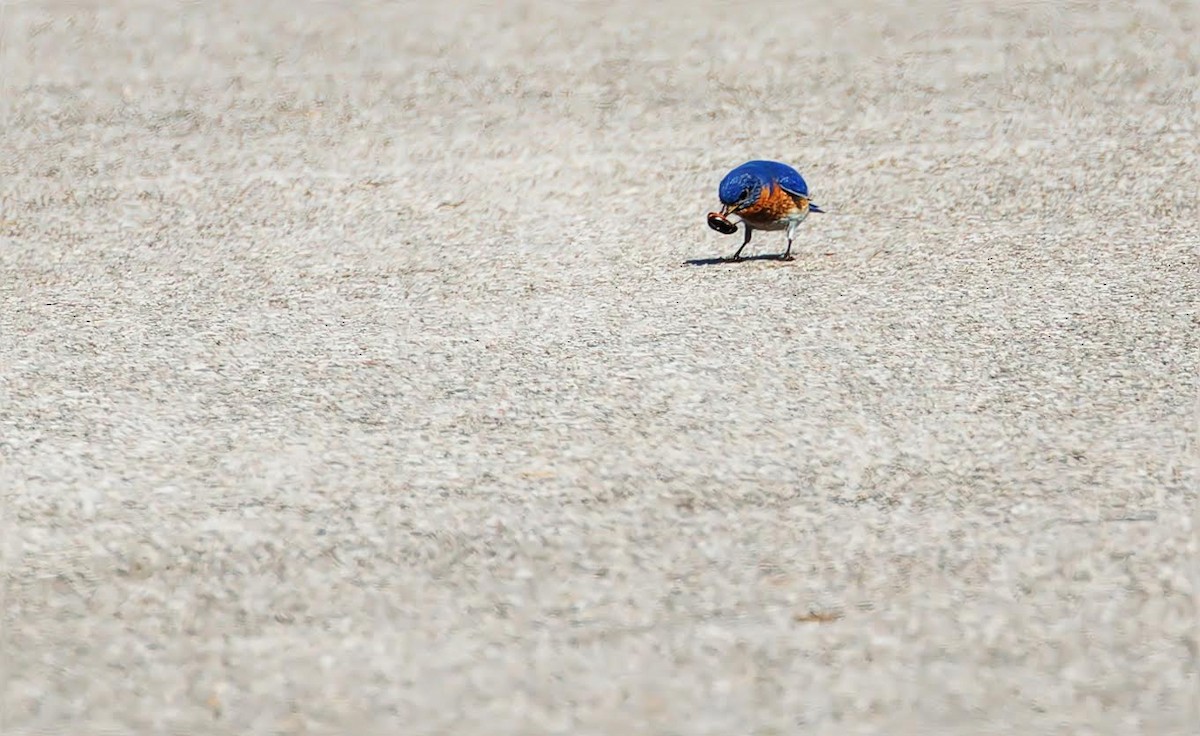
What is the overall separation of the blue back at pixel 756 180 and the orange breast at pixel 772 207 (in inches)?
1.4

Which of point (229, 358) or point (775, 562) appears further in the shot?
point (229, 358)

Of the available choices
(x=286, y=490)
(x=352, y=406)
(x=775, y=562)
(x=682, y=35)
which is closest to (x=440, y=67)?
(x=682, y=35)

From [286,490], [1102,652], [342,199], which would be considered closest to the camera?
[1102,652]

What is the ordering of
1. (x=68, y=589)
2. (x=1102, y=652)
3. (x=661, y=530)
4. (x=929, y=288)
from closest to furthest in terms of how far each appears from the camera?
(x=1102, y=652), (x=68, y=589), (x=661, y=530), (x=929, y=288)

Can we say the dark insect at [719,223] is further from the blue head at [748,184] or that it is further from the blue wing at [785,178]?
the blue wing at [785,178]

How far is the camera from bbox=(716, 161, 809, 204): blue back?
22.3 feet

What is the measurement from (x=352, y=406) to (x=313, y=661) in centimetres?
188

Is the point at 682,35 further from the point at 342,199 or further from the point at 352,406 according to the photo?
the point at 352,406

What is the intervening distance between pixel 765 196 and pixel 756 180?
97 mm

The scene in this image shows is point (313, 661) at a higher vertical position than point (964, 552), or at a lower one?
lower

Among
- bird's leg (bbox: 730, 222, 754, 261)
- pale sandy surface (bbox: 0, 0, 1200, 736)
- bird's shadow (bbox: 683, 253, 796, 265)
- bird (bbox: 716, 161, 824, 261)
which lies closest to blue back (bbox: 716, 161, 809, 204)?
bird (bbox: 716, 161, 824, 261)

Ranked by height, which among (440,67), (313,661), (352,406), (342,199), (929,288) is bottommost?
(313,661)

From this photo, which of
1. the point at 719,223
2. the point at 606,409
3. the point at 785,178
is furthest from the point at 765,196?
the point at 606,409

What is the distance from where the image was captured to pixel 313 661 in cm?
357
